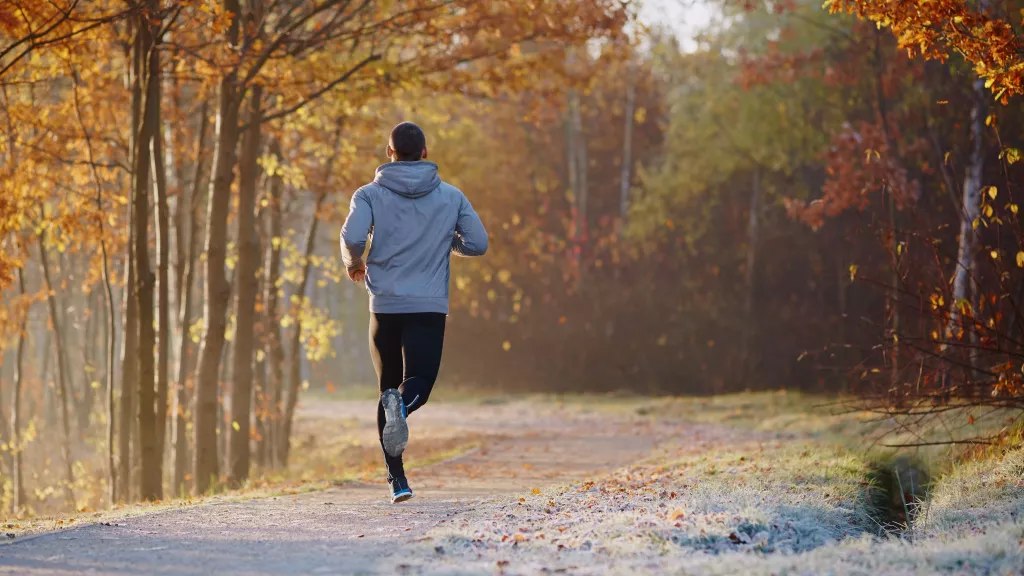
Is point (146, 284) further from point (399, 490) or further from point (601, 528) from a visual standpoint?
point (601, 528)

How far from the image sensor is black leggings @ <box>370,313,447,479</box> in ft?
22.9

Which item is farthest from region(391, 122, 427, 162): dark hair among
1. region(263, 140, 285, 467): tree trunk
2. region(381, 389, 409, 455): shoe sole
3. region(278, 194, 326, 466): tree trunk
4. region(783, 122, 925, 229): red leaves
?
region(783, 122, 925, 229): red leaves

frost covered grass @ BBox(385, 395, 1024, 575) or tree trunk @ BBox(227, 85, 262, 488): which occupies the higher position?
tree trunk @ BBox(227, 85, 262, 488)

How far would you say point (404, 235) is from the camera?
7043mm

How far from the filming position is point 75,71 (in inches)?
526

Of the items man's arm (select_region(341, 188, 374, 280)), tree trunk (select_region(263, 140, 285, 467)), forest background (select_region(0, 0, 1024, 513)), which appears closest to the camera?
man's arm (select_region(341, 188, 374, 280))

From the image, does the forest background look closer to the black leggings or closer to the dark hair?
the dark hair

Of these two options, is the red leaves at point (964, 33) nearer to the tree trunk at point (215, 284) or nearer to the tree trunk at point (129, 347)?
the tree trunk at point (215, 284)

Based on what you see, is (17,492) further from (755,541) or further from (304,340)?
(755,541)

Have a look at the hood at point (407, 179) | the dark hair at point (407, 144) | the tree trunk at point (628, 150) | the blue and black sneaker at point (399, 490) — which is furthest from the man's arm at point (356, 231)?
the tree trunk at point (628, 150)

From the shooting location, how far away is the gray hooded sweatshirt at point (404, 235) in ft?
22.8

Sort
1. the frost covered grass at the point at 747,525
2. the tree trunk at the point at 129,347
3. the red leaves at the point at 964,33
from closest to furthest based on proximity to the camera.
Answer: the frost covered grass at the point at 747,525 < the red leaves at the point at 964,33 < the tree trunk at the point at 129,347

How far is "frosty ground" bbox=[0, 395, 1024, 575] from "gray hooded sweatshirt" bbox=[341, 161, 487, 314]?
1.34 meters

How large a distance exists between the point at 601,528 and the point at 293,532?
1.71m
